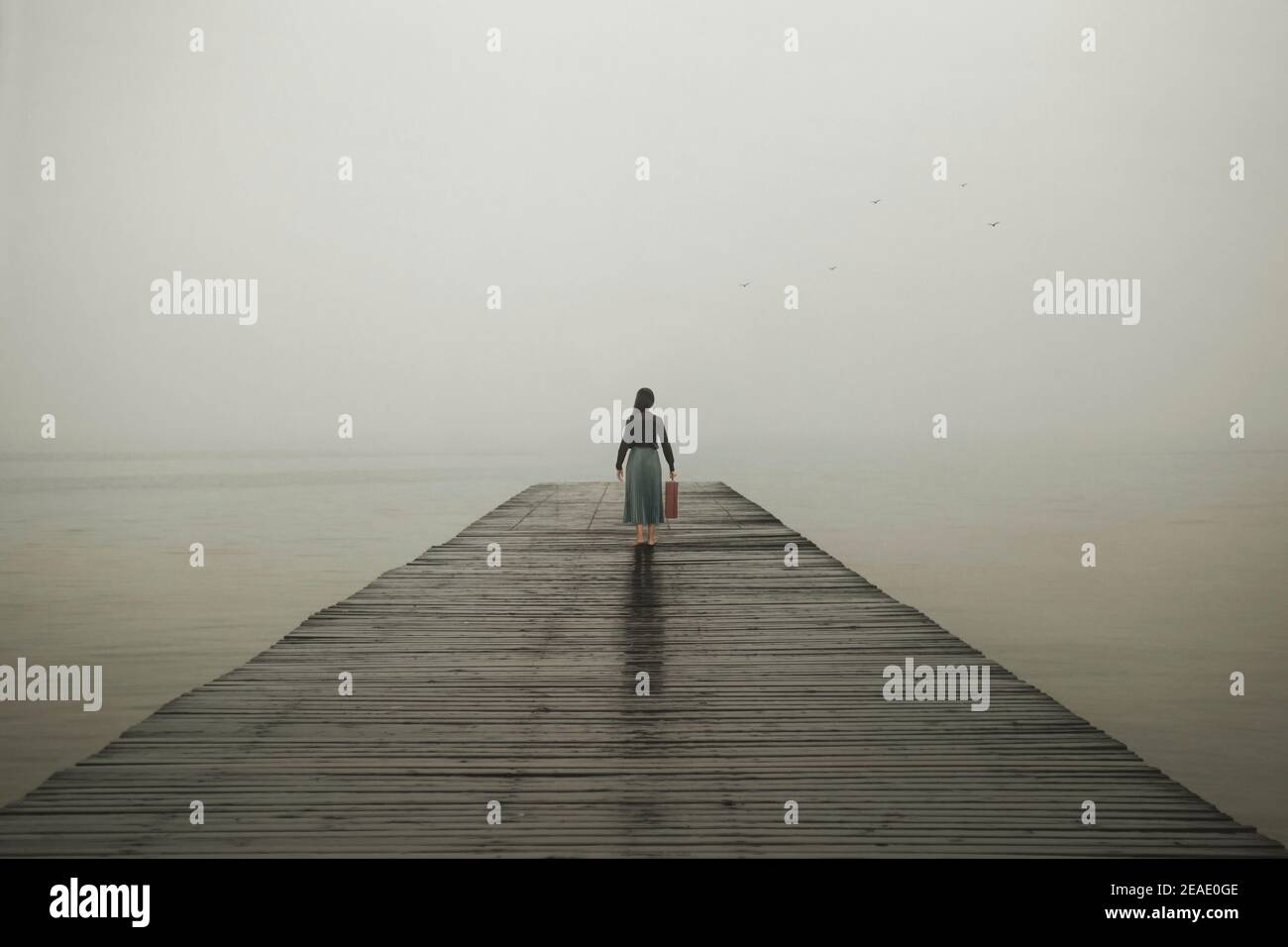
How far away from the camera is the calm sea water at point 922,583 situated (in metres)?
8.20

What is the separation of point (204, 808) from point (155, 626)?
28.7 ft

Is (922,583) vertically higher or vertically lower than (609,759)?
higher

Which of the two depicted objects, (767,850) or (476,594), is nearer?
(767,850)

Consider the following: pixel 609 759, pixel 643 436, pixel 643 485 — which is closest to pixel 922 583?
pixel 643 485

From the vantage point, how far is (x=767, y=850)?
3.60 meters

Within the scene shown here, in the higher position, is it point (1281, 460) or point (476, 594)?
point (1281, 460)

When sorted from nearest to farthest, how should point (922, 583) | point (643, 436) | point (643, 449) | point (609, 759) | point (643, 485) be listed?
point (609, 759)
point (643, 436)
point (643, 449)
point (643, 485)
point (922, 583)

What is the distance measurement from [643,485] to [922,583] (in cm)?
568

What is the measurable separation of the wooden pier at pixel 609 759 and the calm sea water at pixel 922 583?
2.03 meters

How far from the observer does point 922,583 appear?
15.4 m

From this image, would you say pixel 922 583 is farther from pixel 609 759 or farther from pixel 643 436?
pixel 609 759
